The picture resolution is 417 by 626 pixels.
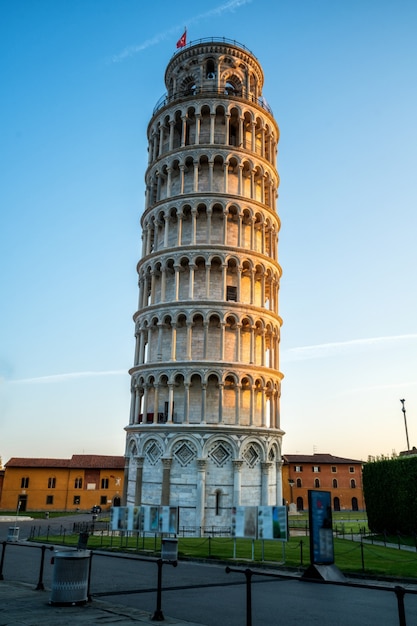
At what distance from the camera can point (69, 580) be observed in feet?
40.2

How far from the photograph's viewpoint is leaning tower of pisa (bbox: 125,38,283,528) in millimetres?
39469

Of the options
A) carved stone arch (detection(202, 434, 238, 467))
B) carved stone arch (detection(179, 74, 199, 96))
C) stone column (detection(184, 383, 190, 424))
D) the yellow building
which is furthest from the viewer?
the yellow building

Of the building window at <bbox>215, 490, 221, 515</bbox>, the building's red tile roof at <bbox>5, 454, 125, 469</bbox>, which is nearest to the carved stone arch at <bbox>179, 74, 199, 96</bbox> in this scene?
the building window at <bbox>215, 490, 221, 515</bbox>

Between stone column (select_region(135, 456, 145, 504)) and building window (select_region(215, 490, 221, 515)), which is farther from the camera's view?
stone column (select_region(135, 456, 145, 504))

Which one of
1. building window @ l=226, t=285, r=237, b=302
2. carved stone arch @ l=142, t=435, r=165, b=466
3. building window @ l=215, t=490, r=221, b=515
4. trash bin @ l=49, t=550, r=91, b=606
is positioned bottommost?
trash bin @ l=49, t=550, r=91, b=606

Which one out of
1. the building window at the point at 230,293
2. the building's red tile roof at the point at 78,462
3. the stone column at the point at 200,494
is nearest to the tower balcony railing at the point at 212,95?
the building window at the point at 230,293

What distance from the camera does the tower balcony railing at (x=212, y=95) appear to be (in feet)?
156

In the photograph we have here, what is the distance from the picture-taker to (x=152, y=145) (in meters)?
51.2

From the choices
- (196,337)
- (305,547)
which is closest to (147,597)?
(305,547)

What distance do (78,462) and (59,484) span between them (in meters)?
4.71

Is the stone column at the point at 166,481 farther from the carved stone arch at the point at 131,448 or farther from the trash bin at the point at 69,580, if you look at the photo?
the trash bin at the point at 69,580

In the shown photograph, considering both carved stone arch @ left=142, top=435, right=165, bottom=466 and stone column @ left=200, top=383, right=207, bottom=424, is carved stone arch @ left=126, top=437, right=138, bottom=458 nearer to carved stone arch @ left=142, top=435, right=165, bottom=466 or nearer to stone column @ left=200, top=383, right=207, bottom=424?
carved stone arch @ left=142, top=435, right=165, bottom=466

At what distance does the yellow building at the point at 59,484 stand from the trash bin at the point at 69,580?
242 feet

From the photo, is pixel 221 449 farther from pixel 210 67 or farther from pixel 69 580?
pixel 210 67
